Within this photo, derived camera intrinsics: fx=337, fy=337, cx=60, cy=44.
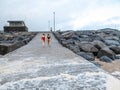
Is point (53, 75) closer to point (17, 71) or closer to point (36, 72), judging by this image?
point (36, 72)

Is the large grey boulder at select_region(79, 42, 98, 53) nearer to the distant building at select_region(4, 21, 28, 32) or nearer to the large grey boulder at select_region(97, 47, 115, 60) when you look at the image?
the large grey boulder at select_region(97, 47, 115, 60)

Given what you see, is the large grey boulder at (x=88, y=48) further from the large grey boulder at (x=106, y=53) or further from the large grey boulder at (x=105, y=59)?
the large grey boulder at (x=105, y=59)

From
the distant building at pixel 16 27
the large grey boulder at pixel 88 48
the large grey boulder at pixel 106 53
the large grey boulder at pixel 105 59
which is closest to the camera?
the large grey boulder at pixel 105 59

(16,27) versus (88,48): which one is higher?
(88,48)

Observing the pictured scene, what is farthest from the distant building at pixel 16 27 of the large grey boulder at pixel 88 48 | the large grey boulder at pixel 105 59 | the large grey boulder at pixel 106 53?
the large grey boulder at pixel 105 59

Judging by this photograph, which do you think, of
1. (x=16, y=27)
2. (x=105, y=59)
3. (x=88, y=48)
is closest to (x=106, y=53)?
(x=105, y=59)

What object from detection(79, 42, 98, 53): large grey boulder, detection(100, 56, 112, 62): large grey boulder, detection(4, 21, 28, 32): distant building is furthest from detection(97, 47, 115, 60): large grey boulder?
detection(4, 21, 28, 32): distant building

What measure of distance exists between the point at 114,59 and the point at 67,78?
1064cm

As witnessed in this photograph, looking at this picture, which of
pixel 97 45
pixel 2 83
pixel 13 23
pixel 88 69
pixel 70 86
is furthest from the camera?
pixel 13 23

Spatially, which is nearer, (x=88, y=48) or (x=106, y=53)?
(x=106, y=53)

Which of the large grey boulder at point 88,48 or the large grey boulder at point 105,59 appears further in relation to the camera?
the large grey boulder at point 88,48

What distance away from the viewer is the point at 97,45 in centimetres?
2011

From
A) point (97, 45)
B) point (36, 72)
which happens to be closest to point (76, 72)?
point (36, 72)

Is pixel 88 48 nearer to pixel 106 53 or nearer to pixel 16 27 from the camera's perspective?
pixel 106 53
